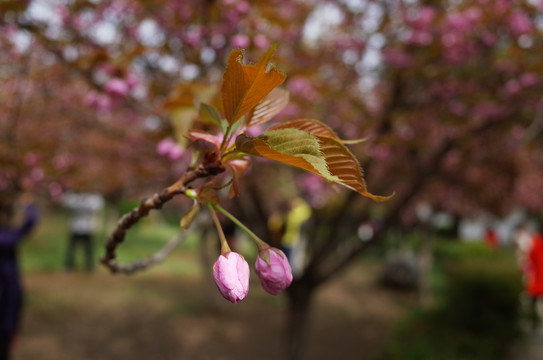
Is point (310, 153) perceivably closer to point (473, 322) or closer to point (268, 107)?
point (268, 107)

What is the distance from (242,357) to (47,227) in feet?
38.9

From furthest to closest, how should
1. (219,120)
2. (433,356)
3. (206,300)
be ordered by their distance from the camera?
(206,300)
(433,356)
(219,120)

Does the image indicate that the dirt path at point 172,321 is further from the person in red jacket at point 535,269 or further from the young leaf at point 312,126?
the young leaf at point 312,126

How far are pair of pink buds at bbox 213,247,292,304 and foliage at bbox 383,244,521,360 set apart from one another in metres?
4.62

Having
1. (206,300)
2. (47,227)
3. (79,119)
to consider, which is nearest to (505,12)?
(79,119)

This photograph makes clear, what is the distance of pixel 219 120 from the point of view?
0.65m

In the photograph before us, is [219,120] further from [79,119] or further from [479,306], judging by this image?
[479,306]

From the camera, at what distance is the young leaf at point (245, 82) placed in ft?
1.60

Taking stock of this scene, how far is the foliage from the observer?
187 inches

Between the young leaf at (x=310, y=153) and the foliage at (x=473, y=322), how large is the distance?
15.4 ft

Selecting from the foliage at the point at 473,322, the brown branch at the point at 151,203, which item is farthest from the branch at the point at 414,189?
the brown branch at the point at 151,203

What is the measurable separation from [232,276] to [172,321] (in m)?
5.92

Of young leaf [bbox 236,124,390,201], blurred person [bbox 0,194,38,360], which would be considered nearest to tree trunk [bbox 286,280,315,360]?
blurred person [bbox 0,194,38,360]

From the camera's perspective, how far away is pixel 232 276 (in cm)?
58
